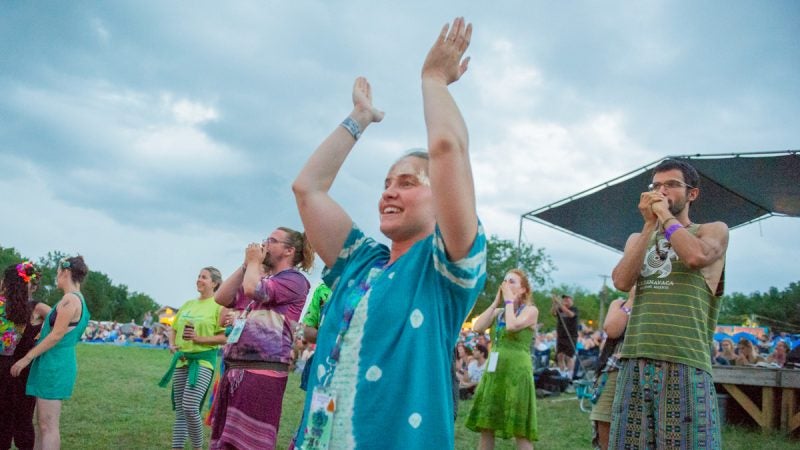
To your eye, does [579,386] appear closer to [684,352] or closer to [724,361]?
[724,361]

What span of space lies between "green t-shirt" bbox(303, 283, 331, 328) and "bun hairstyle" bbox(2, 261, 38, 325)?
309 cm

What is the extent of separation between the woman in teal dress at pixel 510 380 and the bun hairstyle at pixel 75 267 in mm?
4322

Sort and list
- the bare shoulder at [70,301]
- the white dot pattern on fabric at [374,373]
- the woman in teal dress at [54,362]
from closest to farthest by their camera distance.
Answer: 1. the white dot pattern on fabric at [374,373]
2. the woman in teal dress at [54,362]
3. the bare shoulder at [70,301]

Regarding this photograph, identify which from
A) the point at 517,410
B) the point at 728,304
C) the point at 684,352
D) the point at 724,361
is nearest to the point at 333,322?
the point at 684,352

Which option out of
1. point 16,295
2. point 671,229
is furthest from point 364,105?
point 16,295

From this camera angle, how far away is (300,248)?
4.93 m

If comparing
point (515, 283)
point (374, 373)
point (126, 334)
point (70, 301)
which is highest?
point (515, 283)

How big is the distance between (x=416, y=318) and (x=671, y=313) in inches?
77.2

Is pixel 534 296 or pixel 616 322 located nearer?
pixel 616 322

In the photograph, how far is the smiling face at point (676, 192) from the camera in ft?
11.2

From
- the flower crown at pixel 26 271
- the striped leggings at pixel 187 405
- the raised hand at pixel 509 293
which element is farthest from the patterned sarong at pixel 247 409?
the raised hand at pixel 509 293

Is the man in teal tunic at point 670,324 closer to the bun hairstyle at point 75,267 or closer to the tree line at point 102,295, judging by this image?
the bun hairstyle at point 75,267

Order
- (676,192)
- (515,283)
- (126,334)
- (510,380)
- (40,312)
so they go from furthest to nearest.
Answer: (126,334), (515,283), (510,380), (40,312), (676,192)

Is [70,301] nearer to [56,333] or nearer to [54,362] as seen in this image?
[56,333]
